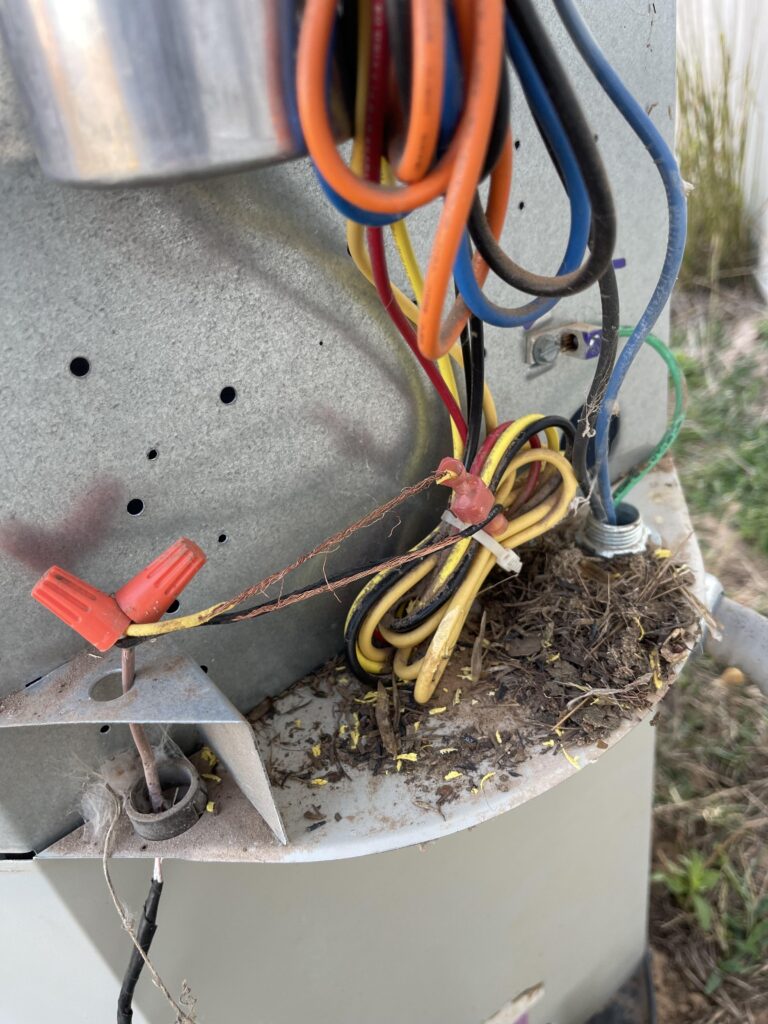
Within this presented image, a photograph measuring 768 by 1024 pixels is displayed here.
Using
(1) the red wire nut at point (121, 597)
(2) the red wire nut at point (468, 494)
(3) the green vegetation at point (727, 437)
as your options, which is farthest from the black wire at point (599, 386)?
(3) the green vegetation at point (727, 437)

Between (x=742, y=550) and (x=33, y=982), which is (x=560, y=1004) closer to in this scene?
(x=33, y=982)

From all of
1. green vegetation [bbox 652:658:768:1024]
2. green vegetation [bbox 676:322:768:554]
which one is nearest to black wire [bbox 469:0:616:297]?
green vegetation [bbox 652:658:768:1024]

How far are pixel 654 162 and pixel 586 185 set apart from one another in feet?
0.65

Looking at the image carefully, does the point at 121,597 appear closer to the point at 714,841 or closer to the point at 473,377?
the point at 473,377

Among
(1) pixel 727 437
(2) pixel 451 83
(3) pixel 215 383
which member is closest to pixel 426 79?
(2) pixel 451 83

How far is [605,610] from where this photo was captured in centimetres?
67

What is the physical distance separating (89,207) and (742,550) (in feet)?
5.41

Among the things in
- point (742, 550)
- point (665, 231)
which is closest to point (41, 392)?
point (665, 231)

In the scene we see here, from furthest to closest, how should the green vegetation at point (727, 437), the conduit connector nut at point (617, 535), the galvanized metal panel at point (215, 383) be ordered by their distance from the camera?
the green vegetation at point (727, 437), the conduit connector nut at point (617, 535), the galvanized metal panel at point (215, 383)

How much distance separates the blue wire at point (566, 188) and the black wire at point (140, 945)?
0.44 m

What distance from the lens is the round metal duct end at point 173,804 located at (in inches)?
22.0

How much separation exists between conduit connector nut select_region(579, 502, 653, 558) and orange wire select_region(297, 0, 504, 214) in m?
0.42

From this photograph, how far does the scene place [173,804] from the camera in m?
0.58

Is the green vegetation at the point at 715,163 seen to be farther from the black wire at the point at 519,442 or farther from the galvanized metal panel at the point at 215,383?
the black wire at the point at 519,442
